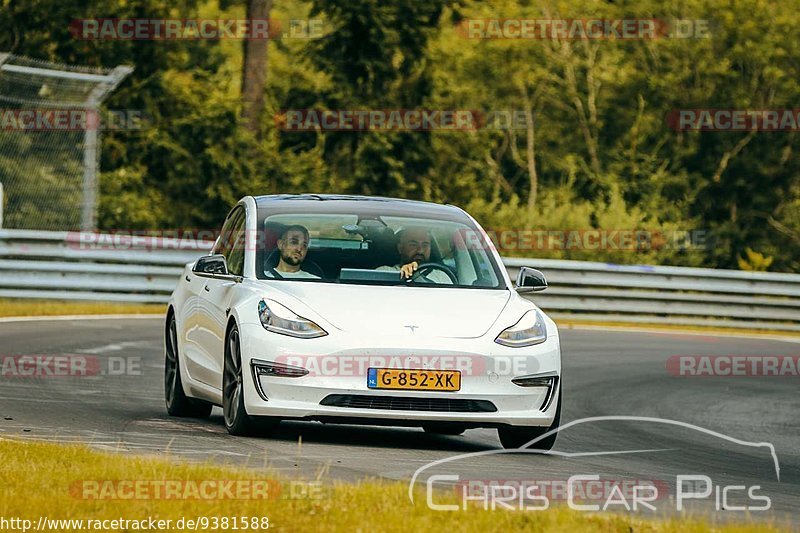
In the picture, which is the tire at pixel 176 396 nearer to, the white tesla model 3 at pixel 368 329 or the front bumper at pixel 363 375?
the white tesla model 3 at pixel 368 329

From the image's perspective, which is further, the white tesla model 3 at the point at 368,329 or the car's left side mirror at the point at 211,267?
the car's left side mirror at the point at 211,267

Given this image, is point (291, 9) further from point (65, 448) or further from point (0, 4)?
point (65, 448)

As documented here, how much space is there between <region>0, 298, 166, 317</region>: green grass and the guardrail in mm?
113

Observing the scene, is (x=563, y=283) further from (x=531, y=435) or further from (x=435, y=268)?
(x=531, y=435)

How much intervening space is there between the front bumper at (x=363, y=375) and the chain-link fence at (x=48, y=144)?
583 inches

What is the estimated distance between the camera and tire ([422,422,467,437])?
34.1 feet

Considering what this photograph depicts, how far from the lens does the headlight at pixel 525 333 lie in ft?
32.9

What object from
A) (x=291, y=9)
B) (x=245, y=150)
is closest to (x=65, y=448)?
(x=245, y=150)

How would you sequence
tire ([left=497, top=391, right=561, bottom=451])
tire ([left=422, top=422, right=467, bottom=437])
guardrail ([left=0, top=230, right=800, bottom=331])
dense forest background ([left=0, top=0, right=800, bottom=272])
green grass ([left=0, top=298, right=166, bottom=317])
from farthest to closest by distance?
dense forest background ([left=0, top=0, right=800, bottom=272]), guardrail ([left=0, top=230, right=800, bottom=331]), green grass ([left=0, top=298, right=166, bottom=317]), tire ([left=422, top=422, right=467, bottom=437]), tire ([left=497, top=391, right=561, bottom=451])

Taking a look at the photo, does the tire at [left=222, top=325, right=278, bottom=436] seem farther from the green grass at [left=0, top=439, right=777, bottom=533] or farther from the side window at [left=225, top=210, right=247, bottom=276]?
the green grass at [left=0, top=439, right=777, bottom=533]

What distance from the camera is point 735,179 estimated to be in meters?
50.9

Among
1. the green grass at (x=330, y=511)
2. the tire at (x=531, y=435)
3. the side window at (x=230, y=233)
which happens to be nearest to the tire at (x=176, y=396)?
the side window at (x=230, y=233)

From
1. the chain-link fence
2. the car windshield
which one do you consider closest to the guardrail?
the chain-link fence

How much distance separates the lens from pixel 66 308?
912 inches
